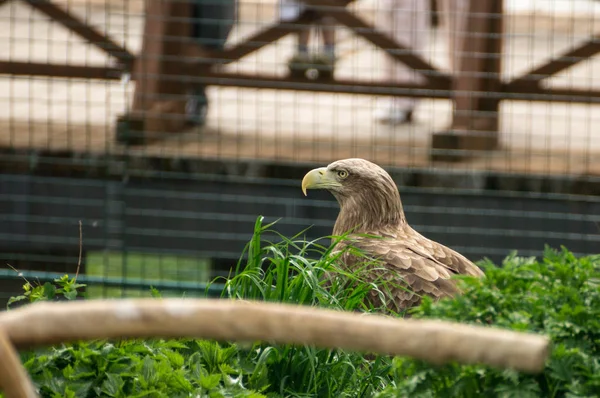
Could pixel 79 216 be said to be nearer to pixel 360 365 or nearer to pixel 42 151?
pixel 42 151

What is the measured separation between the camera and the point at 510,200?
6980 mm

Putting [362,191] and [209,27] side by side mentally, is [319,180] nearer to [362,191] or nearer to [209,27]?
[362,191]

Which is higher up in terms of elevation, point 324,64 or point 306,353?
point 324,64

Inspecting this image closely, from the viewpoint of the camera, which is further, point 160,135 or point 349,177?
point 160,135

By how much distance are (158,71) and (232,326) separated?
5.93m

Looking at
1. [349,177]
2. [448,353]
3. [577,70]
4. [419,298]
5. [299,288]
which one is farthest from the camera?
[577,70]

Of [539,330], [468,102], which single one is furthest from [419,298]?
[468,102]

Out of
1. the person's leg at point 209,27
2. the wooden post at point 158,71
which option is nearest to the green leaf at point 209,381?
the wooden post at point 158,71

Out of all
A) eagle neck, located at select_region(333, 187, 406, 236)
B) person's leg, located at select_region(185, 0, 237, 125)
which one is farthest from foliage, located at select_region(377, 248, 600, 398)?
person's leg, located at select_region(185, 0, 237, 125)

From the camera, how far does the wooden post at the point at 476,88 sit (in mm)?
7301

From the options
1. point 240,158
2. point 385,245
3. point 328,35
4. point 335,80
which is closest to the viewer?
point 385,245

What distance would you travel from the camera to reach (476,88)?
7375 mm

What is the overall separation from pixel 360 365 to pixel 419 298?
63cm

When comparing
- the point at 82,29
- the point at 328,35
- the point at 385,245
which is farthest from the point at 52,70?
the point at 385,245
